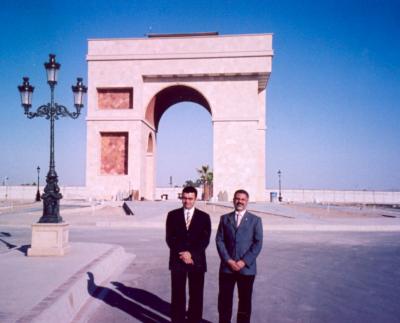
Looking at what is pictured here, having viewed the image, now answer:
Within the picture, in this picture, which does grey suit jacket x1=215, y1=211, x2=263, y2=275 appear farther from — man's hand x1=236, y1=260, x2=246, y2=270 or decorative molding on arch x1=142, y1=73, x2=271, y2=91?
decorative molding on arch x1=142, y1=73, x2=271, y2=91

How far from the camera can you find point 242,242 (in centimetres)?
445

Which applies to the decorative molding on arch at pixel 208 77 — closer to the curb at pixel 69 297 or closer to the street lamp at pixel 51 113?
the street lamp at pixel 51 113

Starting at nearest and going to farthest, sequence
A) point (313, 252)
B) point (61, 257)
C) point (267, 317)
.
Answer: point (267, 317) → point (61, 257) → point (313, 252)

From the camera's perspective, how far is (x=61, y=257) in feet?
27.7

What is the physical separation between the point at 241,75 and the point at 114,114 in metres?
10.7

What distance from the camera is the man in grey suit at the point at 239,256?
14.3ft

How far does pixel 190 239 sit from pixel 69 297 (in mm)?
2116

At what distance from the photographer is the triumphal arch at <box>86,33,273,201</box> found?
Answer: 33000 mm

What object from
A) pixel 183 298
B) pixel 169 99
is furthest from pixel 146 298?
pixel 169 99

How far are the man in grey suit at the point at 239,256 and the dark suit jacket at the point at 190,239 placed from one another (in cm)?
20

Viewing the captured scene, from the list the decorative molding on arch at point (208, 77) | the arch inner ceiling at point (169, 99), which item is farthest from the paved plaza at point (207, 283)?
the arch inner ceiling at point (169, 99)

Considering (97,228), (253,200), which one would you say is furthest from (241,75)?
(97,228)

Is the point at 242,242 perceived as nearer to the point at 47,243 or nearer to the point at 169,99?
the point at 47,243

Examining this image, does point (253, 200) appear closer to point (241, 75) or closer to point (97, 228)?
point (241, 75)
